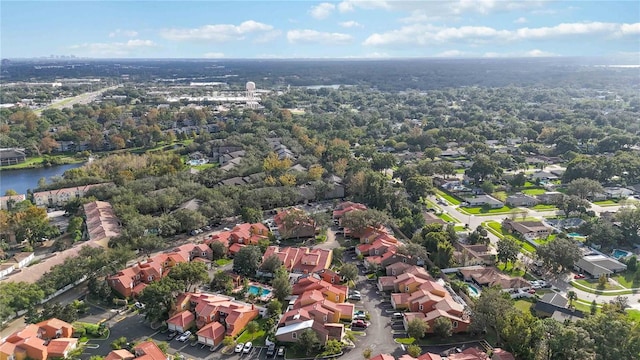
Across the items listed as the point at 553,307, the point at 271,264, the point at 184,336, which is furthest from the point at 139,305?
the point at 553,307

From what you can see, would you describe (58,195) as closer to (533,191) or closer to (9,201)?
(9,201)

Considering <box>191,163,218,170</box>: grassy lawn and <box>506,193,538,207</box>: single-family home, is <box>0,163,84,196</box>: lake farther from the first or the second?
<box>506,193,538,207</box>: single-family home

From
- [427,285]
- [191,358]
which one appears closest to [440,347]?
[427,285]

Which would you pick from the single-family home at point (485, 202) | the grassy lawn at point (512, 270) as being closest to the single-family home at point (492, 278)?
the grassy lawn at point (512, 270)

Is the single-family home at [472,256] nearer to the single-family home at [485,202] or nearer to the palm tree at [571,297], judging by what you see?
the palm tree at [571,297]

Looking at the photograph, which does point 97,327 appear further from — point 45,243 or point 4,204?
point 4,204

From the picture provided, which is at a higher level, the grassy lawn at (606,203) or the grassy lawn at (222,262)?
the grassy lawn at (606,203)

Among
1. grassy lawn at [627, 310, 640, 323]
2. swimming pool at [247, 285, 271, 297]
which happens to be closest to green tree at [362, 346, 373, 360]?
swimming pool at [247, 285, 271, 297]
